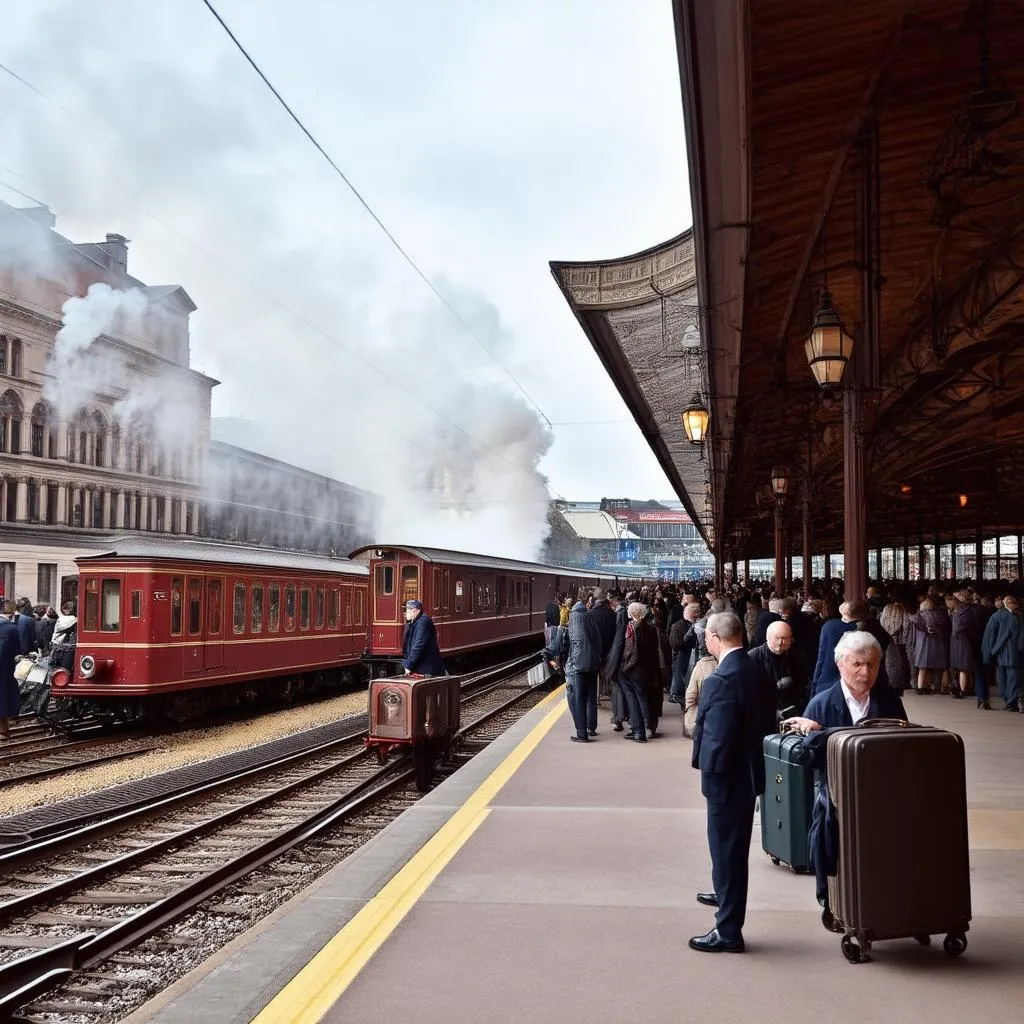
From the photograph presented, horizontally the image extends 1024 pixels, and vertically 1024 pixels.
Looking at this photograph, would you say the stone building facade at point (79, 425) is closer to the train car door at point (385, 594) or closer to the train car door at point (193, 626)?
the train car door at point (385, 594)

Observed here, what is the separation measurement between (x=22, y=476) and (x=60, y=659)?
19.6 meters

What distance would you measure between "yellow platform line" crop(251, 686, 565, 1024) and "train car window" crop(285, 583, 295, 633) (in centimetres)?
1204

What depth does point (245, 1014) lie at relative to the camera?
159 inches

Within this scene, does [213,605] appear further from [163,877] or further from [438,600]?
[163,877]

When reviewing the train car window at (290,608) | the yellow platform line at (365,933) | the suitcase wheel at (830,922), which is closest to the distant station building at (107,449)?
the train car window at (290,608)

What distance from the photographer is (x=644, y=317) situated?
12.5 meters

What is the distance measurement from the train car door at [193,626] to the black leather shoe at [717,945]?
42.0 feet

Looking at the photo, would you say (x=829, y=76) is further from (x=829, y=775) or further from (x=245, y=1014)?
(x=245, y=1014)

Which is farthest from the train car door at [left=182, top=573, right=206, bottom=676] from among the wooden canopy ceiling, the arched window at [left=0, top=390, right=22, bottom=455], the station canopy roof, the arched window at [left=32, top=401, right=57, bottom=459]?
the arched window at [left=32, top=401, right=57, bottom=459]

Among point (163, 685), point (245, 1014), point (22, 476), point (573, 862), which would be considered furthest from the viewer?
point (22, 476)

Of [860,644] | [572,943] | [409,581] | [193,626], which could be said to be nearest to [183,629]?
[193,626]

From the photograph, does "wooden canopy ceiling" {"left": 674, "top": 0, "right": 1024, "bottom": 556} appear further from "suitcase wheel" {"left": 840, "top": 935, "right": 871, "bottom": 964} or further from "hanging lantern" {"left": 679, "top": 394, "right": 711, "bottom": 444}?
"suitcase wheel" {"left": 840, "top": 935, "right": 871, "bottom": 964}

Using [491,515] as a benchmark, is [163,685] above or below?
below

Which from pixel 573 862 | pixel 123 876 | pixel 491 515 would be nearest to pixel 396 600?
pixel 123 876
